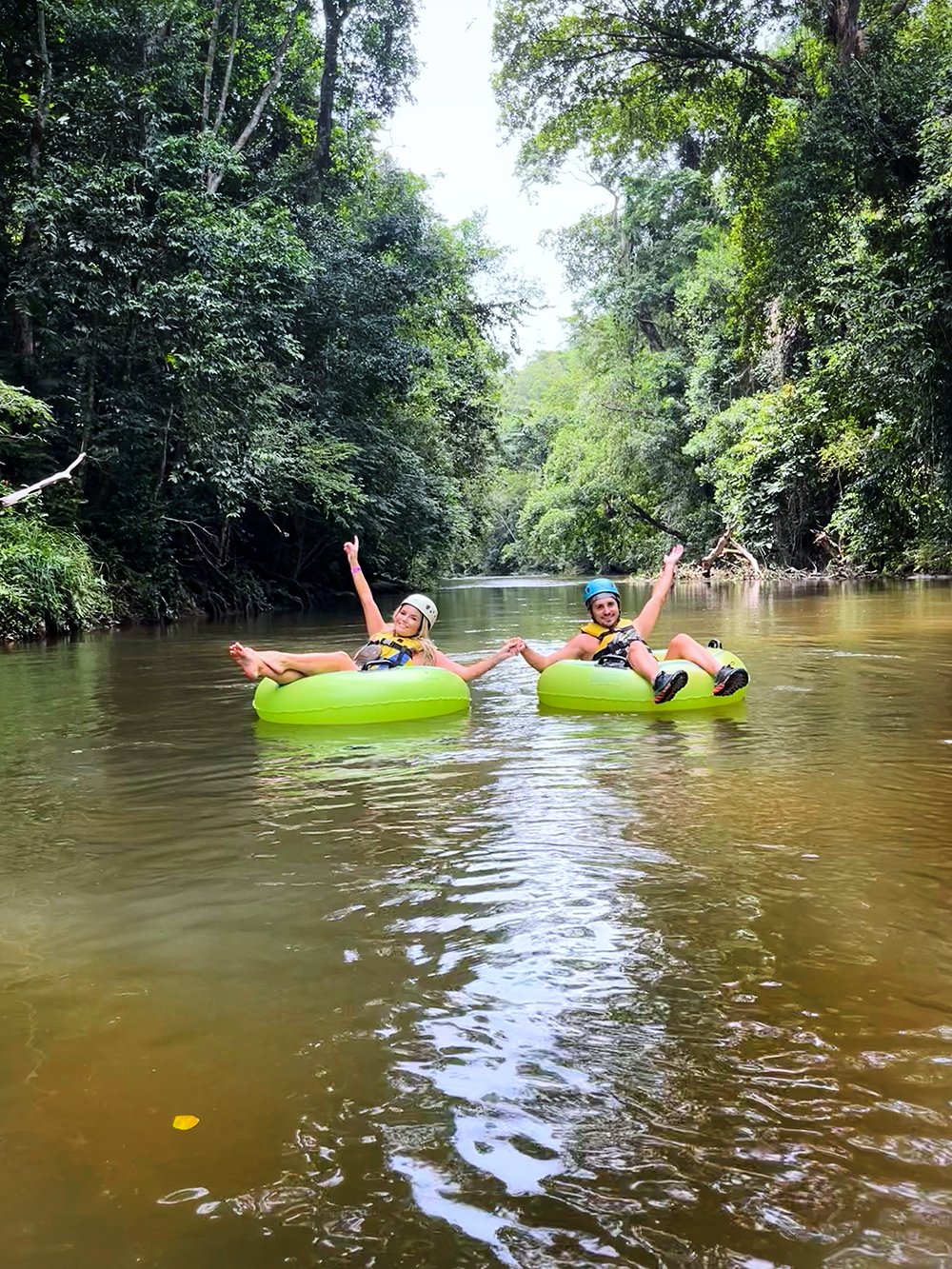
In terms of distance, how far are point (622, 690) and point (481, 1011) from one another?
437 centimetres

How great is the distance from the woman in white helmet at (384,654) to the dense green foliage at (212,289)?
7.94 metres

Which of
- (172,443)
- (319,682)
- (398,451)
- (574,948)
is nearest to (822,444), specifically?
(398,451)

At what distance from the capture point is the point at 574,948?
2.60 metres

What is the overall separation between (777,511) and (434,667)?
20610 mm

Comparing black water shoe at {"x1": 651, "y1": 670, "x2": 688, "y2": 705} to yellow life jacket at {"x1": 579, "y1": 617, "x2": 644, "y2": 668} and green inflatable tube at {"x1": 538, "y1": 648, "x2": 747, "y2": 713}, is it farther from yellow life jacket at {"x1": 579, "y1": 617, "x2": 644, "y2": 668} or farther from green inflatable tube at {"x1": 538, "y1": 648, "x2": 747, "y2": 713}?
yellow life jacket at {"x1": 579, "y1": 617, "x2": 644, "y2": 668}

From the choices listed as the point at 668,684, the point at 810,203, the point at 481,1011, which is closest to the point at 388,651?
the point at 668,684

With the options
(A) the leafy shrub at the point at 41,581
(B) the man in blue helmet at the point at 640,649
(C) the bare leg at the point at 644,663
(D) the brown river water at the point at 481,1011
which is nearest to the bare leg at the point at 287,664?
(D) the brown river water at the point at 481,1011

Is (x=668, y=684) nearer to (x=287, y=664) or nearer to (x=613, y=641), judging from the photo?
(x=613, y=641)

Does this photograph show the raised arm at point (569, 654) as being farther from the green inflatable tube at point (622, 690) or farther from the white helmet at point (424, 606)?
the white helmet at point (424, 606)

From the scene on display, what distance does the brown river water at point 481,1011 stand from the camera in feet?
5.08

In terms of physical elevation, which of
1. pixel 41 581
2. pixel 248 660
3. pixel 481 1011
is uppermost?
pixel 41 581

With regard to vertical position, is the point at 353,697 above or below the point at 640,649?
below

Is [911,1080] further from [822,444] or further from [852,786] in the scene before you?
[822,444]

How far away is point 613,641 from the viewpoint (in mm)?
6918
